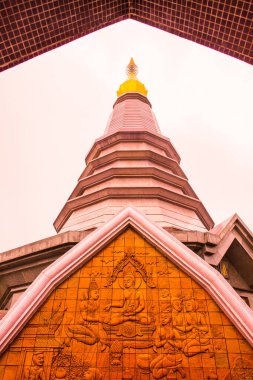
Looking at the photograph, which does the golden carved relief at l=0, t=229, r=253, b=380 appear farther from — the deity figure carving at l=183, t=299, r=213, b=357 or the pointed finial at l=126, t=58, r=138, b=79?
the pointed finial at l=126, t=58, r=138, b=79

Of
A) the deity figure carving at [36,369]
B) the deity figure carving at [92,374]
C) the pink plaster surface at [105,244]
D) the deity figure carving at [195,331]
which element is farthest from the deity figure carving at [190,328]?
the deity figure carving at [36,369]

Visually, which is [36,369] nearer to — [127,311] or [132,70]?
[127,311]

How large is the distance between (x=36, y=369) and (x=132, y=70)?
24.2 meters

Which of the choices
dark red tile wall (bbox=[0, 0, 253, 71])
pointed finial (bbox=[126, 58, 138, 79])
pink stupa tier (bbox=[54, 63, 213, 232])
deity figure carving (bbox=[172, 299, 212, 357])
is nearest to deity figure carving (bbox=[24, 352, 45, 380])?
deity figure carving (bbox=[172, 299, 212, 357])

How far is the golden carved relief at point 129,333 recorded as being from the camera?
5344mm

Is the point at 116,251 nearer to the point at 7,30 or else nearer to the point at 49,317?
the point at 49,317

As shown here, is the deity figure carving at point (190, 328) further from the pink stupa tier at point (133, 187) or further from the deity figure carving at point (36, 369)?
the pink stupa tier at point (133, 187)

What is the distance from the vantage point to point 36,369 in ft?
17.5

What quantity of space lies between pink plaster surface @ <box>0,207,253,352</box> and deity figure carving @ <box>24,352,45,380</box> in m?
0.57

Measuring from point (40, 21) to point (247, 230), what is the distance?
8270 millimetres

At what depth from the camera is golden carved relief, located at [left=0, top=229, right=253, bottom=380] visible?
5.34 m

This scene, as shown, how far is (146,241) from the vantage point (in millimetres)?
7023

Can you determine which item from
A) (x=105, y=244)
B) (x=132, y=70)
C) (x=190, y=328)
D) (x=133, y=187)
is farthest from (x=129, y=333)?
(x=132, y=70)

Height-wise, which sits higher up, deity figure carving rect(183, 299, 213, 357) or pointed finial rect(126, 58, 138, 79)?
pointed finial rect(126, 58, 138, 79)
